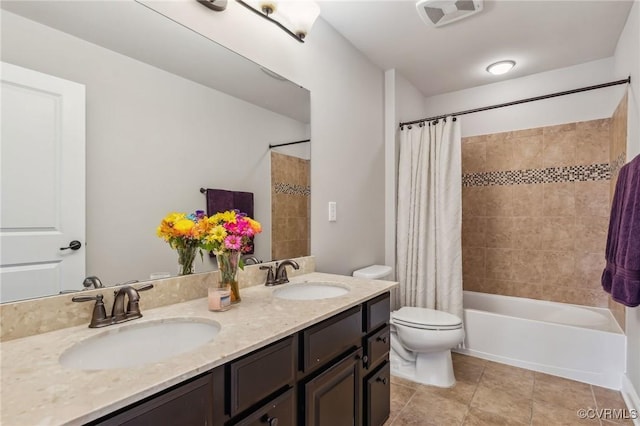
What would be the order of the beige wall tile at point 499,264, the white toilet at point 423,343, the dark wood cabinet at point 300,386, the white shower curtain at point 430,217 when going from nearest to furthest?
the dark wood cabinet at point 300,386 → the white toilet at point 423,343 → the white shower curtain at point 430,217 → the beige wall tile at point 499,264

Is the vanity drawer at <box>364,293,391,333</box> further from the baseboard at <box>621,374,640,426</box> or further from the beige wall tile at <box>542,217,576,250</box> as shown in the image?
the beige wall tile at <box>542,217,576,250</box>

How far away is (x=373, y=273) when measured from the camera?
92.1 inches

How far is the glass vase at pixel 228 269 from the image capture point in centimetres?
120

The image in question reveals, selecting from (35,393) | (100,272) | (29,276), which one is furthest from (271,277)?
(35,393)

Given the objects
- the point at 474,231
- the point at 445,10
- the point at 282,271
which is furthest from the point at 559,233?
the point at 282,271

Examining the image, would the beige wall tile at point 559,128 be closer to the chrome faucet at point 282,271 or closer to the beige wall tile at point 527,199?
the beige wall tile at point 527,199

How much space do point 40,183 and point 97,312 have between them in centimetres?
41

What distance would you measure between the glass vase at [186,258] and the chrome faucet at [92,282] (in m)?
0.27

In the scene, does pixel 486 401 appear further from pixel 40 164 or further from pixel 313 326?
pixel 40 164

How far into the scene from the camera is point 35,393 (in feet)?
2.02

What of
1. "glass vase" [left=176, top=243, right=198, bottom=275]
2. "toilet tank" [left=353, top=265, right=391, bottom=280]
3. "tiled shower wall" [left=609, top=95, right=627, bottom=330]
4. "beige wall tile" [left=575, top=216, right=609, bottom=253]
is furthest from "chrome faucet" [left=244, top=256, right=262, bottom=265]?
"beige wall tile" [left=575, top=216, right=609, bottom=253]

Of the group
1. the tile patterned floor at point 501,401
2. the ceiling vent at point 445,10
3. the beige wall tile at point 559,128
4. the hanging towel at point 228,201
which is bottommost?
the tile patterned floor at point 501,401

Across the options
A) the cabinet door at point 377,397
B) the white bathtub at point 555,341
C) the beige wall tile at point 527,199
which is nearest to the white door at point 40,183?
the cabinet door at point 377,397

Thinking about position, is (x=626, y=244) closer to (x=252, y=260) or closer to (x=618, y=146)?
(x=618, y=146)
